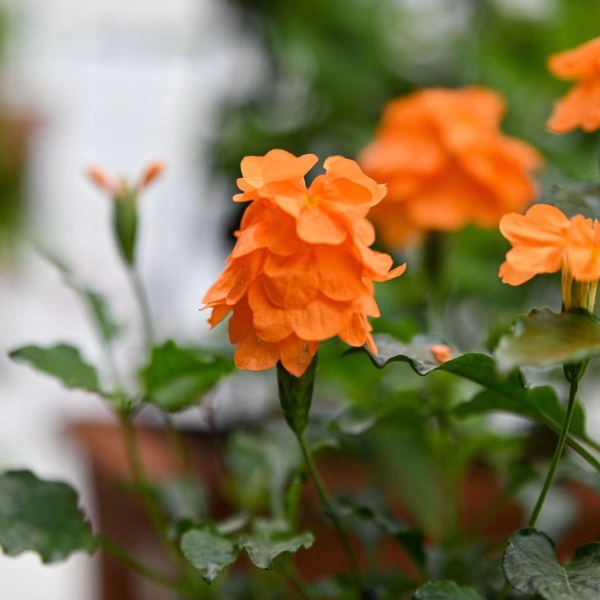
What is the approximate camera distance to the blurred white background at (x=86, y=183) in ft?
3.92

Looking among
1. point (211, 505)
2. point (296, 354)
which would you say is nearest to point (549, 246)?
point (296, 354)

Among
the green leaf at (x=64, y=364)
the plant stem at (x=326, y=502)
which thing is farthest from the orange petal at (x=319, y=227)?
the green leaf at (x=64, y=364)

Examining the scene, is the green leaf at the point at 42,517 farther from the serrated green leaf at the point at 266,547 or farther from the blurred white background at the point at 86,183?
the blurred white background at the point at 86,183

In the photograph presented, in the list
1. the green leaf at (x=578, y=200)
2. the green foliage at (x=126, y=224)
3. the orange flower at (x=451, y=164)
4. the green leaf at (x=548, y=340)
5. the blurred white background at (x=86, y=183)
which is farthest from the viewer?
the blurred white background at (x=86, y=183)

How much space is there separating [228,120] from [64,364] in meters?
0.74

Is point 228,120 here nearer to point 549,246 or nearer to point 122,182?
point 122,182

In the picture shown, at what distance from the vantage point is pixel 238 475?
0.59m

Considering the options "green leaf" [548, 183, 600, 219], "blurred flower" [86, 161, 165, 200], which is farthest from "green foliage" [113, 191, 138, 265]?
"green leaf" [548, 183, 600, 219]

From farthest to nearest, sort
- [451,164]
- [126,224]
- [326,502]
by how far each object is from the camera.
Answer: [451,164], [126,224], [326,502]

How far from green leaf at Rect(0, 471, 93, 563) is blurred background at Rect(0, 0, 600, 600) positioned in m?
0.16

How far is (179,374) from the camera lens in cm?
46

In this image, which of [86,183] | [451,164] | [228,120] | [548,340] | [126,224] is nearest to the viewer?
[548,340]

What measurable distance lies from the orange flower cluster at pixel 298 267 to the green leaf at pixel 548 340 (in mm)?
60

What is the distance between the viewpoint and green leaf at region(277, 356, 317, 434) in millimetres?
364
